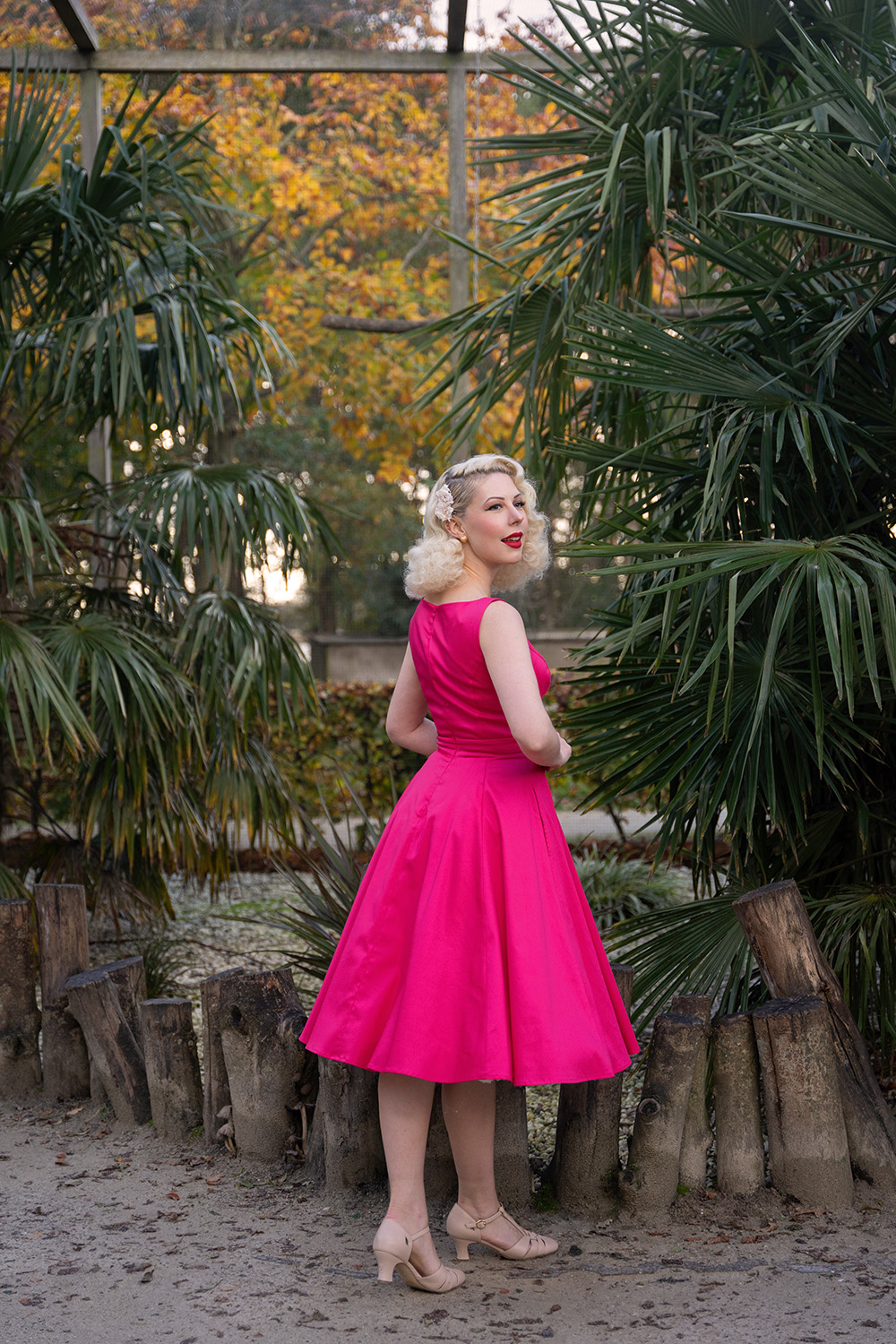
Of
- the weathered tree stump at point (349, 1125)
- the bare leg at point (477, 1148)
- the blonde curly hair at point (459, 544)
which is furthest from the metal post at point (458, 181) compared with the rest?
the bare leg at point (477, 1148)

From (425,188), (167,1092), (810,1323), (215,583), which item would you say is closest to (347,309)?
(425,188)

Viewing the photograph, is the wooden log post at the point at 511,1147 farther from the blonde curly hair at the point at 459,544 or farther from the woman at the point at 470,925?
the blonde curly hair at the point at 459,544

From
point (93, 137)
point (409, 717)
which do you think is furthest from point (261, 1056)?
point (93, 137)

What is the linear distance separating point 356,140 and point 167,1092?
9423 mm

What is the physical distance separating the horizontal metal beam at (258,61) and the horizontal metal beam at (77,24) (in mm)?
41

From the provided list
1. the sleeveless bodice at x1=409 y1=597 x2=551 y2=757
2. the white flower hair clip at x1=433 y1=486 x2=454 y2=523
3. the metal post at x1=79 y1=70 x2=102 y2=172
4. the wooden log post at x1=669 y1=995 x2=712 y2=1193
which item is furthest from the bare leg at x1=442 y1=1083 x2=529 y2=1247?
the metal post at x1=79 y1=70 x2=102 y2=172

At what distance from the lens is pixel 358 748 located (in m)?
7.63

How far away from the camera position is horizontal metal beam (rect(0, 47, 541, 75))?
5430 millimetres

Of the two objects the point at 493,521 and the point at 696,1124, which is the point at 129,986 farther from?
the point at 493,521

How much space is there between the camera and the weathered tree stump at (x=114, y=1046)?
3000 mm

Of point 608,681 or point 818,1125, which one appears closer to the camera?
point 818,1125

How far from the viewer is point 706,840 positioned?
9.57ft

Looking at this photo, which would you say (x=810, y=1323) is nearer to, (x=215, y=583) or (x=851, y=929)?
(x=851, y=929)

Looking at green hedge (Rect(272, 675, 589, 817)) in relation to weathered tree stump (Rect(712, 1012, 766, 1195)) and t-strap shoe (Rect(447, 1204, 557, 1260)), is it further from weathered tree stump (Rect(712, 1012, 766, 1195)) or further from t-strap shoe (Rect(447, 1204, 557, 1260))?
t-strap shoe (Rect(447, 1204, 557, 1260))
